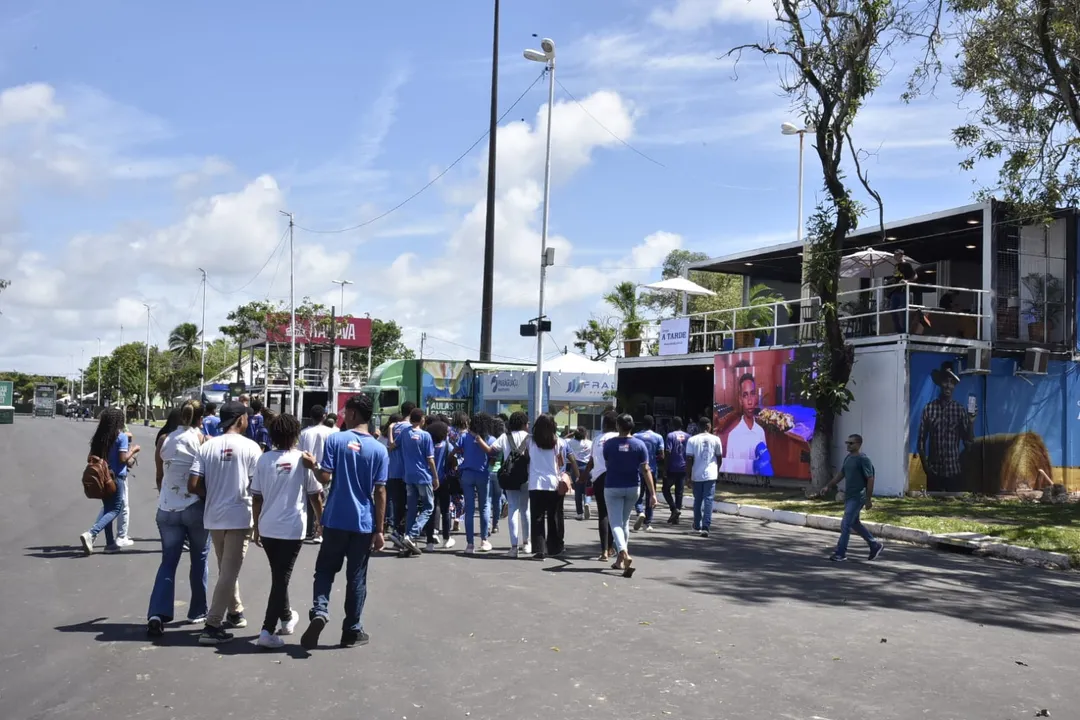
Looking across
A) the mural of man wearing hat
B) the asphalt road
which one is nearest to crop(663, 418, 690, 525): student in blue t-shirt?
the asphalt road

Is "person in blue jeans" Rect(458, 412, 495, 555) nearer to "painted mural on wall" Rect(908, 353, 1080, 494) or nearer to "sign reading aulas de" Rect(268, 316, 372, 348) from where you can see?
"painted mural on wall" Rect(908, 353, 1080, 494)

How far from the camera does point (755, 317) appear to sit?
91.1 ft

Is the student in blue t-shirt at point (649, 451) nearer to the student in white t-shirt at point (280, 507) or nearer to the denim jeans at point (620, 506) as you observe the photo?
the denim jeans at point (620, 506)

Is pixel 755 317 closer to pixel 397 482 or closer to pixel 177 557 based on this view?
pixel 397 482

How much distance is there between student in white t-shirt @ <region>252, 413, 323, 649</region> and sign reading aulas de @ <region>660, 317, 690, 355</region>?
20655 millimetres

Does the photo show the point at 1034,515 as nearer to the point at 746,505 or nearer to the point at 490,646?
the point at 746,505

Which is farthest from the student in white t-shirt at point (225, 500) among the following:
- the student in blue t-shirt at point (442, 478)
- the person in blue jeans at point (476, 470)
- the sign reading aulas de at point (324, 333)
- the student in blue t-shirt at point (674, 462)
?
the sign reading aulas de at point (324, 333)

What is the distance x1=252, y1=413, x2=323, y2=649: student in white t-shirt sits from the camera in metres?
6.88

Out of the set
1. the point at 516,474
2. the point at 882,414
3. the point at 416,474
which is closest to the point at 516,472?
the point at 516,474

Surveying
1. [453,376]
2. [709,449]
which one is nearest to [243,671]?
[709,449]

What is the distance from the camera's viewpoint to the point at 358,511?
22.7 ft

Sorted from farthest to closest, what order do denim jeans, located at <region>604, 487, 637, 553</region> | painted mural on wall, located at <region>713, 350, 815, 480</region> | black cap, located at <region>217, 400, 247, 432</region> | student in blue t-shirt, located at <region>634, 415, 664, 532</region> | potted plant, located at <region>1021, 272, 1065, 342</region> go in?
painted mural on wall, located at <region>713, 350, 815, 480</region>, potted plant, located at <region>1021, 272, 1065, 342</region>, student in blue t-shirt, located at <region>634, 415, 664, 532</region>, denim jeans, located at <region>604, 487, 637, 553</region>, black cap, located at <region>217, 400, 247, 432</region>

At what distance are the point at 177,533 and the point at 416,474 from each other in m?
4.63

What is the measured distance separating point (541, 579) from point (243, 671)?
4359 millimetres
